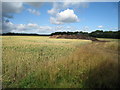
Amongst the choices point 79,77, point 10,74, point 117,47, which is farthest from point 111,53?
point 10,74

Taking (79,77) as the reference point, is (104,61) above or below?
→ above

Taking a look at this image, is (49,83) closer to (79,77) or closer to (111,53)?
(79,77)

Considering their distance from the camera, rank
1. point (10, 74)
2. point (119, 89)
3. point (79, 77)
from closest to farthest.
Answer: point (119, 89), point (79, 77), point (10, 74)

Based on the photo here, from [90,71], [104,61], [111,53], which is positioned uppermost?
[111,53]

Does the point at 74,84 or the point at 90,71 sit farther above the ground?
the point at 90,71

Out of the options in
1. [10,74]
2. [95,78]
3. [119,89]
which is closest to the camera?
[119,89]

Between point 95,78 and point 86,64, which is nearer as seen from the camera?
point 95,78

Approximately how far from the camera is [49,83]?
152 inches

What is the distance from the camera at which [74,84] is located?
367cm

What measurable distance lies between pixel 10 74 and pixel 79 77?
8.97 ft

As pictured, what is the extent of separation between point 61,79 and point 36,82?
2.60 ft

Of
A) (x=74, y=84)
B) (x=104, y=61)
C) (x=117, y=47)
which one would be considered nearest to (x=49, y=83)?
(x=74, y=84)

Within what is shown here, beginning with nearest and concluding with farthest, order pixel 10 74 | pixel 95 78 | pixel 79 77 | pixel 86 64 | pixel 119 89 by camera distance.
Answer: pixel 119 89 < pixel 95 78 < pixel 79 77 < pixel 86 64 < pixel 10 74

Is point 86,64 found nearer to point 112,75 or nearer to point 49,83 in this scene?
point 112,75
